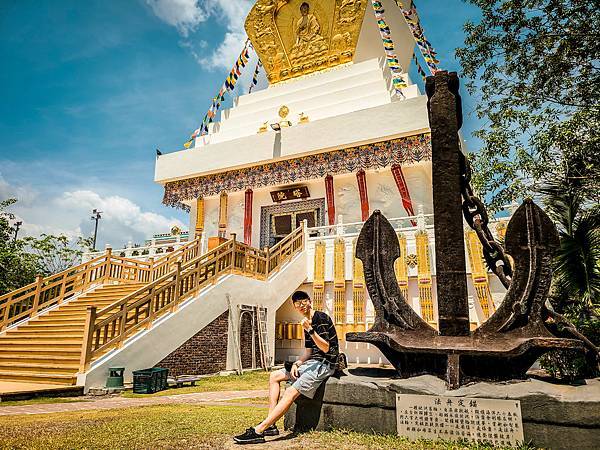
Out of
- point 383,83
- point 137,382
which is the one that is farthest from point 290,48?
point 137,382

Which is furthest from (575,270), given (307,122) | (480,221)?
(307,122)

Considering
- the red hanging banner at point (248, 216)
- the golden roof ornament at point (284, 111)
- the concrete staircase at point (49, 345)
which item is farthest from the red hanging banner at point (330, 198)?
the concrete staircase at point (49, 345)

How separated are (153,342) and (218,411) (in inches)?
126

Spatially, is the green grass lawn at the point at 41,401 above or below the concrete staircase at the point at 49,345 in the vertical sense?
below

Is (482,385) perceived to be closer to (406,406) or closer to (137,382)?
(406,406)

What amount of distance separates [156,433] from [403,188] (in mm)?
11251

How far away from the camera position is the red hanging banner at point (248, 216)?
15.6 metres

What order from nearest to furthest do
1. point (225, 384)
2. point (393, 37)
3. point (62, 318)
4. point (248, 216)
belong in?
point (225, 384), point (62, 318), point (248, 216), point (393, 37)

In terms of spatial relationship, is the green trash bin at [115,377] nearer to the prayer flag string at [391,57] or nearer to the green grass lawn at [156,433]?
the green grass lawn at [156,433]

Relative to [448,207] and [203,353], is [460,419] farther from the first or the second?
[203,353]

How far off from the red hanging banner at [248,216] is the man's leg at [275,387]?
12190mm

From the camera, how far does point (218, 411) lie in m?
4.68

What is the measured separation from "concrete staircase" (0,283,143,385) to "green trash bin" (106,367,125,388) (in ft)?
1.59

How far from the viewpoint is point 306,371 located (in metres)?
3.38
